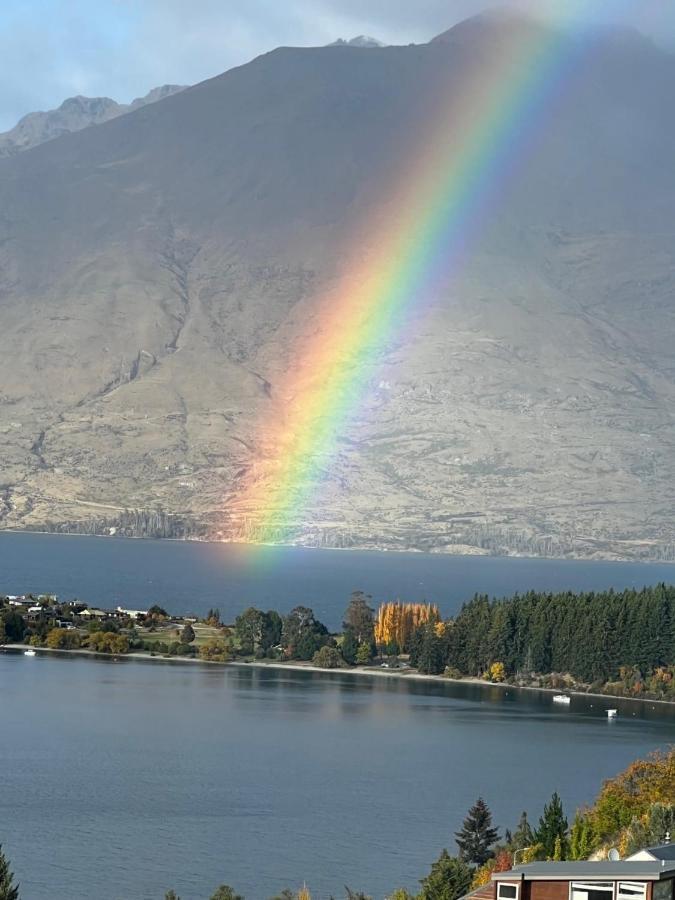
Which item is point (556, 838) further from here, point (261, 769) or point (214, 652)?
point (214, 652)

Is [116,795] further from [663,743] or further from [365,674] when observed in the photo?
[365,674]

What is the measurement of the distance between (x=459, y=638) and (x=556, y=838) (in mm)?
64116

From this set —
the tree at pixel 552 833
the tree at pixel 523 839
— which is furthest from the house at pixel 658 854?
the tree at pixel 523 839

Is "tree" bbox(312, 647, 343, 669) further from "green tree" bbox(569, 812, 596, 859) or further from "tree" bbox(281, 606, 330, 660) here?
"green tree" bbox(569, 812, 596, 859)

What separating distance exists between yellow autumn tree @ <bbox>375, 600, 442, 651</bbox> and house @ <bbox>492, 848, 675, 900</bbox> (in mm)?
91299

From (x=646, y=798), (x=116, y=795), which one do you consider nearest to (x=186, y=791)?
(x=116, y=795)

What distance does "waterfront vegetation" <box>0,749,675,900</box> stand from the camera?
129 feet

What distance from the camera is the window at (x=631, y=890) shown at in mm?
21703

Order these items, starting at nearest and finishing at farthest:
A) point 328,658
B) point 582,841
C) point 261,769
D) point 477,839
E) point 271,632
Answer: point 582,841, point 477,839, point 261,769, point 328,658, point 271,632

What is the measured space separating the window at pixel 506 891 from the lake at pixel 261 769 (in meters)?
25.1

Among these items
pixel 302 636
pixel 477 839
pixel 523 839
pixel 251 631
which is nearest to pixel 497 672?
pixel 302 636

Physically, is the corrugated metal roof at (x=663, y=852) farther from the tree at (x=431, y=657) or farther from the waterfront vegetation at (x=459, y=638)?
the tree at (x=431, y=657)

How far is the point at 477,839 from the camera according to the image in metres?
49.5

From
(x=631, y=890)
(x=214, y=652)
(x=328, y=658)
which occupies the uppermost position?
(x=214, y=652)
